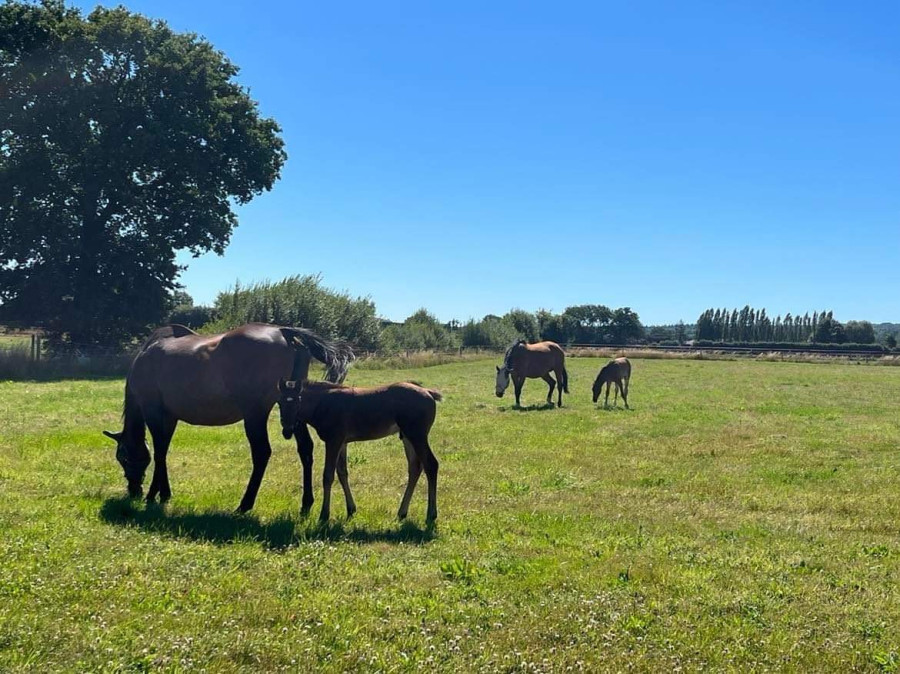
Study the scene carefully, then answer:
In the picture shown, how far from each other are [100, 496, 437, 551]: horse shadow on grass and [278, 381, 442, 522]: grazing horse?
63cm

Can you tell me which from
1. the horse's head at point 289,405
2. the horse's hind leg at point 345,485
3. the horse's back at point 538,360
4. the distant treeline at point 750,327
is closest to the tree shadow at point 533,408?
the horse's back at point 538,360

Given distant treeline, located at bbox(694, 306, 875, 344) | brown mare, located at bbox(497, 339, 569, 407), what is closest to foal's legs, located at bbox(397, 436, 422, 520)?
brown mare, located at bbox(497, 339, 569, 407)

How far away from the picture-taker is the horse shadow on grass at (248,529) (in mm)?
7152

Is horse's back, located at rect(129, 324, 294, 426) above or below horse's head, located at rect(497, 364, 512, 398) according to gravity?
above

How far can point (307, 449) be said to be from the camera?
8711 millimetres

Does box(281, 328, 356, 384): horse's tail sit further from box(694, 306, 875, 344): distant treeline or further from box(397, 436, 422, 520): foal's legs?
box(694, 306, 875, 344): distant treeline

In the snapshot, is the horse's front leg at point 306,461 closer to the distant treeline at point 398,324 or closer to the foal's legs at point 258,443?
the foal's legs at point 258,443

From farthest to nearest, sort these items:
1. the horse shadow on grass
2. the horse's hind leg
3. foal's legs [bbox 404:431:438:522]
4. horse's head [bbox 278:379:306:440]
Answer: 1. the horse's hind leg
2. foal's legs [bbox 404:431:438:522]
3. horse's head [bbox 278:379:306:440]
4. the horse shadow on grass

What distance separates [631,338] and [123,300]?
8996 centimetres

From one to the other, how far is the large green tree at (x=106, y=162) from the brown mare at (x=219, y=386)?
27450 millimetres

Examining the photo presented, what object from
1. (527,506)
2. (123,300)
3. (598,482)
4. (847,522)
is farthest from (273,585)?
(123,300)

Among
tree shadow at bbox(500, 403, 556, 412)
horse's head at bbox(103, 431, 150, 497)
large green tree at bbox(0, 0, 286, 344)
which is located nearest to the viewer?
horse's head at bbox(103, 431, 150, 497)

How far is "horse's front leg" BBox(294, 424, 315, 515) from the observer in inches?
333

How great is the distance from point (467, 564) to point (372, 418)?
2603 millimetres
